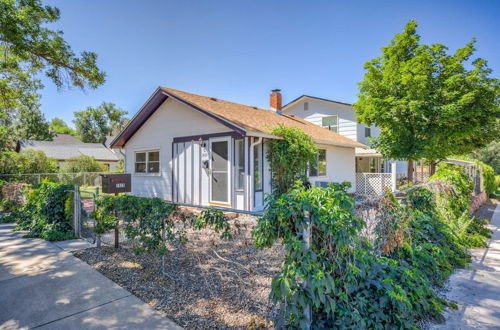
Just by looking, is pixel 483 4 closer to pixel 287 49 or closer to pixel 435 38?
pixel 435 38

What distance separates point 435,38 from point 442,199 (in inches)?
270

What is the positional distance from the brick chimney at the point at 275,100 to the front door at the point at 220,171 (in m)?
6.59

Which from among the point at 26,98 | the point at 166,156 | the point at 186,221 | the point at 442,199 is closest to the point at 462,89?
the point at 442,199

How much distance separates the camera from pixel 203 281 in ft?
12.6

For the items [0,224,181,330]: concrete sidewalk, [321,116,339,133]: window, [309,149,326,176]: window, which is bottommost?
[0,224,181,330]: concrete sidewalk

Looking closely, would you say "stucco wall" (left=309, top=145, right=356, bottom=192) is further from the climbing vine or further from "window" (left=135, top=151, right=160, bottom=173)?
the climbing vine

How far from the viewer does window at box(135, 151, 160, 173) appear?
11527 mm

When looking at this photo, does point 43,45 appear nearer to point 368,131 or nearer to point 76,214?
point 76,214

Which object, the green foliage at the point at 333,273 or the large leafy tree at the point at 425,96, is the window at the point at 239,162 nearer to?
the large leafy tree at the point at 425,96

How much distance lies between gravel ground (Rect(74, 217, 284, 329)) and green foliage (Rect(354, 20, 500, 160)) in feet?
22.5

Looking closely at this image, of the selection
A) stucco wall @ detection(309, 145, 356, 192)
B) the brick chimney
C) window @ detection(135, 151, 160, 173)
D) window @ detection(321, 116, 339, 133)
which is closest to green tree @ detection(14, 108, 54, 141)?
window @ detection(135, 151, 160, 173)

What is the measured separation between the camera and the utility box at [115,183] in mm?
6090

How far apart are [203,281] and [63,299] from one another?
1.80 metres

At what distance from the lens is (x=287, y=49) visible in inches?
451
